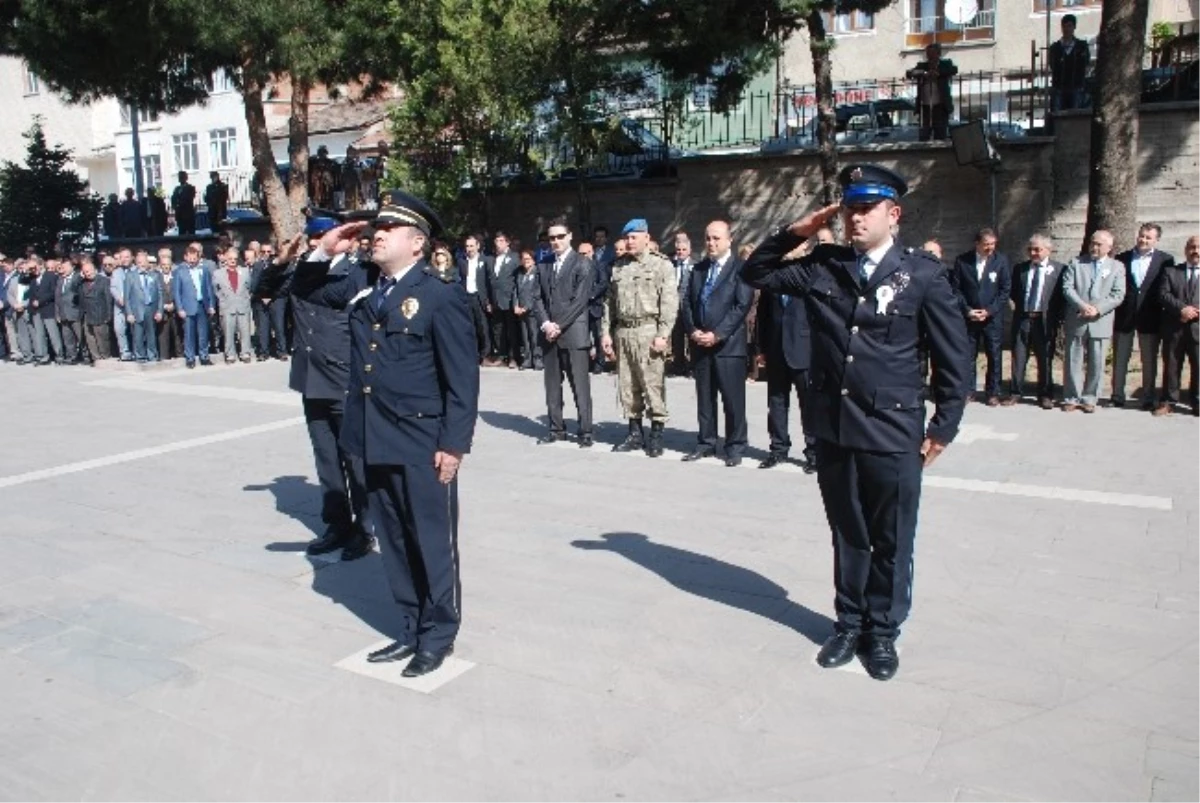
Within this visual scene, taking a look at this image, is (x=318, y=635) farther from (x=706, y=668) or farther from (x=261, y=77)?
(x=261, y=77)

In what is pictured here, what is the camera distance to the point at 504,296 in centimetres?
1574

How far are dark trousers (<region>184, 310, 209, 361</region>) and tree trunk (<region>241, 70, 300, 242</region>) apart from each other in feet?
13.5

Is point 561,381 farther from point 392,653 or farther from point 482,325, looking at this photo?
point 482,325

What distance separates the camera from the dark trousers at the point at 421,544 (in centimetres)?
482

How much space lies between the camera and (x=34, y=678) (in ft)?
16.3

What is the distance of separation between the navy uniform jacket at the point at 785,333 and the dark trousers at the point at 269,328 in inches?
405

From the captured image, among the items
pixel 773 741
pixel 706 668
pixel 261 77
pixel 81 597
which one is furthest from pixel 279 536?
pixel 261 77

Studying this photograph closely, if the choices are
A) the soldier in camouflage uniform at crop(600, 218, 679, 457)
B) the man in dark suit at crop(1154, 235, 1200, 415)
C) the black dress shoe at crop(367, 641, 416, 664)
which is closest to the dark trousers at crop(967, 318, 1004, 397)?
the man in dark suit at crop(1154, 235, 1200, 415)

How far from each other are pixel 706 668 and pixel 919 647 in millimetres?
994

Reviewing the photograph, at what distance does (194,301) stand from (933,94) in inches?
457

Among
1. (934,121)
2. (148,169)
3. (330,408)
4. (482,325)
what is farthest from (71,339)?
(148,169)

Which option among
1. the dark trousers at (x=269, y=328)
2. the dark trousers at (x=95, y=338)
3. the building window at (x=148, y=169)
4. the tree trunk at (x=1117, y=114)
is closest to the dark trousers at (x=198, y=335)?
the dark trousers at (x=269, y=328)

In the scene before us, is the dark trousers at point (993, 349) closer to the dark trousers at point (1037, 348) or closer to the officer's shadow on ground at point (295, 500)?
the dark trousers at point (1037, 348)

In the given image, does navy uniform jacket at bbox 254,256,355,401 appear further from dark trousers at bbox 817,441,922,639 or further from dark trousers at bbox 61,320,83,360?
dark trousers at bbox 61,320,83,360
